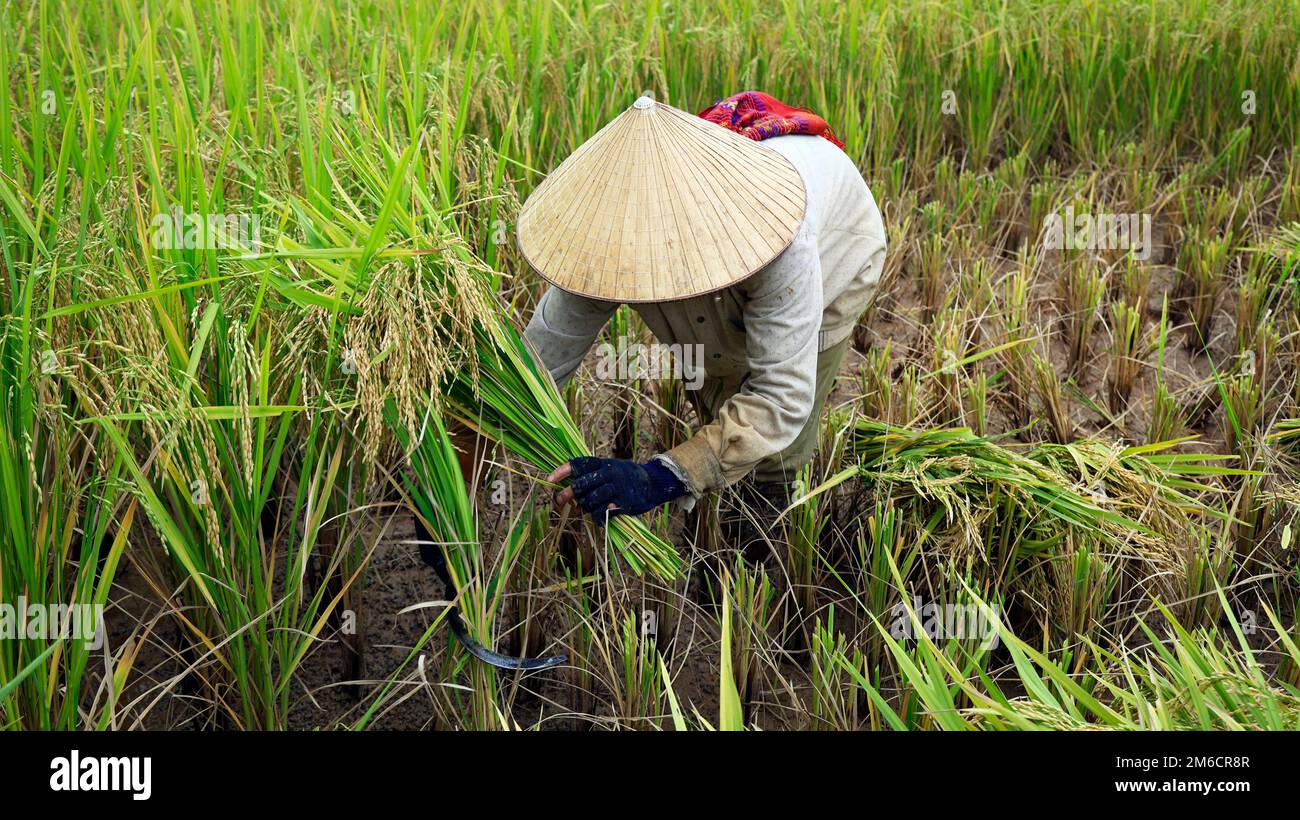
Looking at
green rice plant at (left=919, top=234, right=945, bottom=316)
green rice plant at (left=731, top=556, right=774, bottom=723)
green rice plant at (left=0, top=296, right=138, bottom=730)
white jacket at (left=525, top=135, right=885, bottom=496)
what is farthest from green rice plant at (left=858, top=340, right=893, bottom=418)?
green rice plant at (left=0, top=296, right=138, bottom=730)

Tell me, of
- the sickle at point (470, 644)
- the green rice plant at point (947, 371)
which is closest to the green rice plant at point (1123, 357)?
the green rice plant at point (947, 371)

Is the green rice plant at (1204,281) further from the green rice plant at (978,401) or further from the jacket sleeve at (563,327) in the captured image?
the jacket sleeve at (563,327)

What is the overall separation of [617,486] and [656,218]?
0.46 metres

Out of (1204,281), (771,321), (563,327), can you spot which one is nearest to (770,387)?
(771,321)

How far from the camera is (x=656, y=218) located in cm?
182

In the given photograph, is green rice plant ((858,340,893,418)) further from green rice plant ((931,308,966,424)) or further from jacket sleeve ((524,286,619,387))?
jacket sleeve ((524,286,619,387))

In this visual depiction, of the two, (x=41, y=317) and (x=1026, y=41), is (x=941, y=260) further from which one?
(x=41, y=317)

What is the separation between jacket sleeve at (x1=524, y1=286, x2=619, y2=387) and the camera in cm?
212

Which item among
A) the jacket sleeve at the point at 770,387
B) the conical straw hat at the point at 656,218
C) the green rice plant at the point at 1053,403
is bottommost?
the green rice plant at the point at 1053,403

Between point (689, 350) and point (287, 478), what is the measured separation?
0.87 m

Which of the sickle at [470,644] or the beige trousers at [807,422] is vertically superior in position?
the beige trousers at [807,422]

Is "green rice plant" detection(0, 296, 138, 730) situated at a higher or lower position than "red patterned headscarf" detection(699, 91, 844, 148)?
lower

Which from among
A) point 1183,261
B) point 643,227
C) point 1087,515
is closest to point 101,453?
point 643,227

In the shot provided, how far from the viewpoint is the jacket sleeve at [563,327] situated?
83.7 inches
